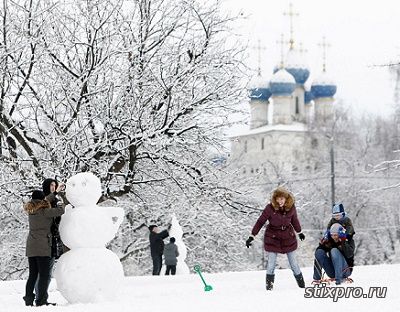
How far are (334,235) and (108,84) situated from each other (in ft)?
20.5

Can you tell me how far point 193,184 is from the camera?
56.1 feet

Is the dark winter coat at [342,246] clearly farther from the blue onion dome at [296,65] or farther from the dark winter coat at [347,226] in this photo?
the blue onion dome at [296,65]

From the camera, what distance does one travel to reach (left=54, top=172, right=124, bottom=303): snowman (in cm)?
950

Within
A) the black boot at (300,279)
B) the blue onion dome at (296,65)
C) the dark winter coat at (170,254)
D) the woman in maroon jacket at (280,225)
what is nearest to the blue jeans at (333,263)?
the black boot at (300,279)

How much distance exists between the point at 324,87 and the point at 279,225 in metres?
67.8

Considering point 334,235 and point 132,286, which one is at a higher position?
point 334,235

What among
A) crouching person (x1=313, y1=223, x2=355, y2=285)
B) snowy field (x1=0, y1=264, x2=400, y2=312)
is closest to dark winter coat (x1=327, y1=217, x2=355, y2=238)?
crouching person (x1=313, y1=223, x2=355, y2=285)

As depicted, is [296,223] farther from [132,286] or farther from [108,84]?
[108,84]

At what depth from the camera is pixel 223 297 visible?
986cm

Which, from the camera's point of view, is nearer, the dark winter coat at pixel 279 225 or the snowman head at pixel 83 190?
the snowman head at pixel 83 190

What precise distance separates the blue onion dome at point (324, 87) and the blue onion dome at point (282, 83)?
217cm

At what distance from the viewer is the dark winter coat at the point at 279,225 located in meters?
10.8

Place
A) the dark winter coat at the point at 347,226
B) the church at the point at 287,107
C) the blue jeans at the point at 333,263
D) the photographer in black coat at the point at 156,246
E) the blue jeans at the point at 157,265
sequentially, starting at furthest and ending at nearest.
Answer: the church at the point at 287,107, the photographer in black coat at the point at 156,246, the blue jeans at the point at 157,265, the dark winter coat at the point at 347,226, the blue jeans at the point at 333,263

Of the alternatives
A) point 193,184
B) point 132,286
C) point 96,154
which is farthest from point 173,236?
point 132,286
